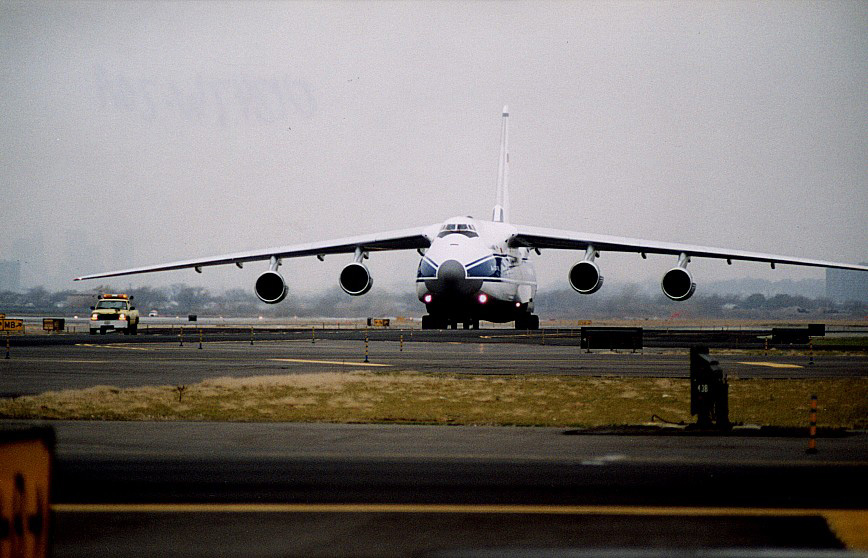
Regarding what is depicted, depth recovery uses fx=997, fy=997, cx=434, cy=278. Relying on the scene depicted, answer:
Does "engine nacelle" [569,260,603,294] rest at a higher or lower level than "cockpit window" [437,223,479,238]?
lower

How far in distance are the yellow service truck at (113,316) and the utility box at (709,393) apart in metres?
41.8

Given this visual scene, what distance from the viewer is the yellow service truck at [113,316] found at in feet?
172

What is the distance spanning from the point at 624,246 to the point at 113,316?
88.2 feet

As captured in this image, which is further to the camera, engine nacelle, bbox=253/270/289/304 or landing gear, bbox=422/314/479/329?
landing gear, bbox=422/314/479/329

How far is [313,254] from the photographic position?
1881 inches

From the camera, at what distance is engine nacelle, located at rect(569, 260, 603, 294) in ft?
147

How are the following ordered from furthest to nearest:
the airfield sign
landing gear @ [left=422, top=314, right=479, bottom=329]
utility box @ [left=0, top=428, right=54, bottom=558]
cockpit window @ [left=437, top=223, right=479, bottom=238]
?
the airfield sign
landing gear @ [left=422, top=314, right=479, bottom=329]
cockpit window @ [left=437, top=223, right=479, bottom=238]
utility box @ [left=0, top=428, right=54, bottom=558]

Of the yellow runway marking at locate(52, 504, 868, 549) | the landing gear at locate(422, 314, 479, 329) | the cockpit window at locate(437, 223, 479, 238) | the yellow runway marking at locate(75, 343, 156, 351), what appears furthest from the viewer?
the landing gear at locate(422, 314, 479, 329)

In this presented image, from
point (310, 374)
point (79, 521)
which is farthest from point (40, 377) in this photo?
point (79, 521)

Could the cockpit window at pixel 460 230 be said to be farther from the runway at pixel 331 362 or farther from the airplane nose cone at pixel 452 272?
the runway at pixel 331 362

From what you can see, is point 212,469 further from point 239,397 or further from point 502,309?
point 502,309

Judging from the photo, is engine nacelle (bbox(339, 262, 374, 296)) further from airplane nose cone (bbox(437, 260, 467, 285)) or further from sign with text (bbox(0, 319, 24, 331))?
sign with text (bbox(0, 319, 24, 331))

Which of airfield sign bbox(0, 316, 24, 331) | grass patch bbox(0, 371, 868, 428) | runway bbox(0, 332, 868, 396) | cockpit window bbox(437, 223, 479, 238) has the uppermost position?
cockpit window bbox(437, 223, 479, 238)

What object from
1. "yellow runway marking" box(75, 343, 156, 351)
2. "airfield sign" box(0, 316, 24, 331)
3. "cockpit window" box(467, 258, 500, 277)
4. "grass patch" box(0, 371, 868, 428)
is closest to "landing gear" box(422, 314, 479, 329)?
"cockpit window" box(467, 258, 500, 277)
